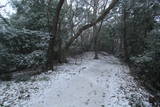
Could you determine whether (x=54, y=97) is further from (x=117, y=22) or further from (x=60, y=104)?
(x=117, y=22)

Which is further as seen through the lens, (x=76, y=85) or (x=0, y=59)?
(x=0, y=59)

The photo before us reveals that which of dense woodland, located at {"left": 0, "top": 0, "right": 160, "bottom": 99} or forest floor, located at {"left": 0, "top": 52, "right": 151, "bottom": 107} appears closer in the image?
forest floor, located at {"left": 0, "top": 52, "right": 151, "bottom": 107}

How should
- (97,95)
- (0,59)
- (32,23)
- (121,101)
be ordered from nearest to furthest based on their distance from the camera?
(121,101) → (97,95) → (0,59) → (32,23)

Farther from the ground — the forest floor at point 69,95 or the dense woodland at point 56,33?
the dense woodland at point 56,33

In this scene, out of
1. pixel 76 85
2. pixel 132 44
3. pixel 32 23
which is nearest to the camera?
pixel 76 85

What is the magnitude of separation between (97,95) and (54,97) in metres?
1.60

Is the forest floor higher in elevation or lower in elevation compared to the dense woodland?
lower

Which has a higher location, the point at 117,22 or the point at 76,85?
the point at 117,22

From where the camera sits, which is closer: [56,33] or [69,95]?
[69,95]

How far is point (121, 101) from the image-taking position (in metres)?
4.32

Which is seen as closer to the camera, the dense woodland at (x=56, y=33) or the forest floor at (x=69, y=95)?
the forest floor at (x=69, y=95)

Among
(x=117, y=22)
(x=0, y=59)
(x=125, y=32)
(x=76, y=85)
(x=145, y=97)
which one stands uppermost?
A: (x=117, y=22)

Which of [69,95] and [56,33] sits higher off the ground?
[56,33]

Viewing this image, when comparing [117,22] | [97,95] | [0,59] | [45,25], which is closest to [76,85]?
[97,95]
